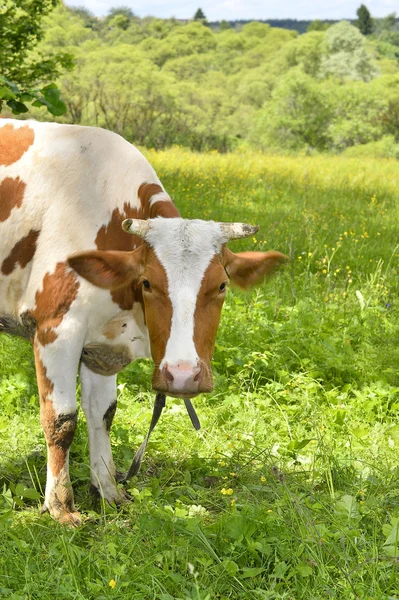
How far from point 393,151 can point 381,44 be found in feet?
207

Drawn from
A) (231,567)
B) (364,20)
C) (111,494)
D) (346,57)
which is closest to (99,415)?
(111,494)

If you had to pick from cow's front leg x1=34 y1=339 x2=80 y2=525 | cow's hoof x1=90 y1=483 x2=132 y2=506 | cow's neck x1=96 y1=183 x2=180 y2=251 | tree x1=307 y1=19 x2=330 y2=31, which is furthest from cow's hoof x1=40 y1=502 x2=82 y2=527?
tree x1=307 y1=19 x2=330 y2=31

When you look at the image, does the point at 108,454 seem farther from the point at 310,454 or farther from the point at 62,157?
the point at 62,157

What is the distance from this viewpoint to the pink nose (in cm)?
294

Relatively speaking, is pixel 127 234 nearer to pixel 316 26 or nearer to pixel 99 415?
pixel 99 415

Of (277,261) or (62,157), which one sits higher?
(62,157)

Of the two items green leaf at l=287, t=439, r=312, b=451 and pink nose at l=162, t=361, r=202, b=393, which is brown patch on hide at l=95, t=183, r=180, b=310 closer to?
pink nose at l=162, t=361, r=202, b=393

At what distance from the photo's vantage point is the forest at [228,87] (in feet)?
116

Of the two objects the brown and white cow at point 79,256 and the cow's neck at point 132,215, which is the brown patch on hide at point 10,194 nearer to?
the brown and white cow at point 79,256

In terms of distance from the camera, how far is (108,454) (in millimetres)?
4055

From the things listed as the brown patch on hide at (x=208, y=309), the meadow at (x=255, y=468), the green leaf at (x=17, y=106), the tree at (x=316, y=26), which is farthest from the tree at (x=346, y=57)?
the brown patch on hide at (x=208, y=309)

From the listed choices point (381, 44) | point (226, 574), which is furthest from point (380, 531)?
point (381, 44)

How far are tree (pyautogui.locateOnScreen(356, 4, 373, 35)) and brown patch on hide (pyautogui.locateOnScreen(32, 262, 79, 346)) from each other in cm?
12548

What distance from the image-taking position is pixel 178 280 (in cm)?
312
